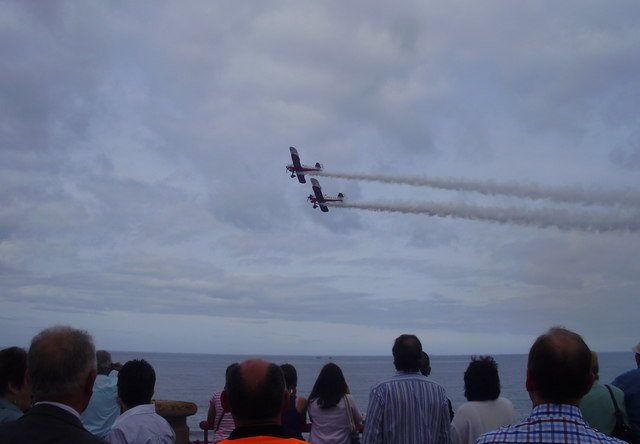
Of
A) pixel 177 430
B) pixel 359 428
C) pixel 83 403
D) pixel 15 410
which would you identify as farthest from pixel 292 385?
pixel 83 403

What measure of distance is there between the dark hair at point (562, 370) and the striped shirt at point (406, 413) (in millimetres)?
2656

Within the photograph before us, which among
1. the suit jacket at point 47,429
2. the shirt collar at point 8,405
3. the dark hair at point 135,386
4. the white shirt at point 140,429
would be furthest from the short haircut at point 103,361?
the suit jacket at point 47,429

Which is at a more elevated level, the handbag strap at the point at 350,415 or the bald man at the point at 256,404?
the bald man at the point at 256,404

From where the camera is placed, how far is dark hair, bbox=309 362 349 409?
6.54 metres

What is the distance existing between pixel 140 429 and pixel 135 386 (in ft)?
1.34

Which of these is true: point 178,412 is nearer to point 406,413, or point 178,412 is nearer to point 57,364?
point 406,413

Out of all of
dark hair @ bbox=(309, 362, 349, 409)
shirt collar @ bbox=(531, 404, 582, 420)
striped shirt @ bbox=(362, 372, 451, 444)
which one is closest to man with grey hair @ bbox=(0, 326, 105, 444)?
shirt collar @ bbox=(531, 404, 582, 420)

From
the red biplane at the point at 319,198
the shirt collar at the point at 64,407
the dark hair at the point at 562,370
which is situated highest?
the red biplane at the point at 319,198

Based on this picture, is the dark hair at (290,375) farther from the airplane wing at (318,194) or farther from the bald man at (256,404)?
the airplane wing at (318,194)

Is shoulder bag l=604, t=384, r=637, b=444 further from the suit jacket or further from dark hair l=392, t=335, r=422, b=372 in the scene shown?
the suit jacket

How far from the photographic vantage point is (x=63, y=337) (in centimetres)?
324

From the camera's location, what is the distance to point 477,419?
19.0 feet

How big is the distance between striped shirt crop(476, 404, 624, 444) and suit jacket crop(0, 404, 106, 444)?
1.98 meters

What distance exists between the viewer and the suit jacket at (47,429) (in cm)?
299
